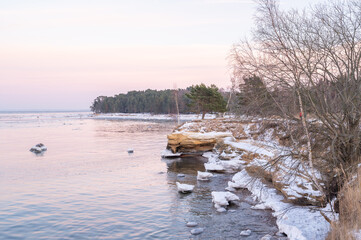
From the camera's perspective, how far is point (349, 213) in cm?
755

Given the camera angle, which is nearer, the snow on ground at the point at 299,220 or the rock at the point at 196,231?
the snow on ground at the point at 299,220

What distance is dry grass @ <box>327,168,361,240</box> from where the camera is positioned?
6984 millimetres

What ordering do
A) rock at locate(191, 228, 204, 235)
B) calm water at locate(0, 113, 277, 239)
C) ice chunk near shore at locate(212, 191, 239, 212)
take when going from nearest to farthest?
rock at locate(191, 228, 204, 235) < calm water at locate(0, 113, 277, 239) < ice chunk near shore at locate(212, 191, 239, 212)

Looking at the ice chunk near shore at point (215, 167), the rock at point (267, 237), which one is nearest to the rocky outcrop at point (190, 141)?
the ice chunk near shore at point (215, 167)

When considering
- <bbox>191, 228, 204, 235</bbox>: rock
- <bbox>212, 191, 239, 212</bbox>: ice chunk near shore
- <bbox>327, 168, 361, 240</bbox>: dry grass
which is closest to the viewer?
<bbox>327, 168, 361, 240</bbox>: dry grass

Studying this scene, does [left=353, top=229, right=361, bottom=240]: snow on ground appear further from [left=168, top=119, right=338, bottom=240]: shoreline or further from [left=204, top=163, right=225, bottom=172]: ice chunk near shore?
[left=204, top=163, right=225, bottom=172]: ice chunk near shore

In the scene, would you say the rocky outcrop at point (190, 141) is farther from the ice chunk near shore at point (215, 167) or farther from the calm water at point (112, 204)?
the ice chunk near shore at point (215, 167)

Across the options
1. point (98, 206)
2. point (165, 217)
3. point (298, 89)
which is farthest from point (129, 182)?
point (298, 89)

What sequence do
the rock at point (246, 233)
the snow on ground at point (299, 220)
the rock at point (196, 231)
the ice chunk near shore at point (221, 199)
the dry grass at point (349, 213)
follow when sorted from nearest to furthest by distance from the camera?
the dry grass at point (349, 213) → the snow on ground at point (299, 220) → the rock at point (246, 233) → the rock at point (196, 231) → the ice chunk near shore at point (221, 199)

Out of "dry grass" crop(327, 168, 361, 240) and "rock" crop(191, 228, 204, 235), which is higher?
"dry grass" crop(327, 168, 361, 240)

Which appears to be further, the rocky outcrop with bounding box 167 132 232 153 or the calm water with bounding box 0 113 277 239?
the rocky outcrop with bounding box 167 132 232 153

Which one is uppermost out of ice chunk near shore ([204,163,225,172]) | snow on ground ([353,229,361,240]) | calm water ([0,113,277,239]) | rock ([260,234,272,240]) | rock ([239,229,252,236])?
snow on ground ([353,229,361,240])

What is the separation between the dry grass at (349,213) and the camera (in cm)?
698

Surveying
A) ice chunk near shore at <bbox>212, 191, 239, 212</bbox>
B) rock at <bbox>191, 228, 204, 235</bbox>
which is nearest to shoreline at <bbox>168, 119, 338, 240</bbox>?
ice chunk near shore at <bbox>212, 191, 239, 212</bbox>
